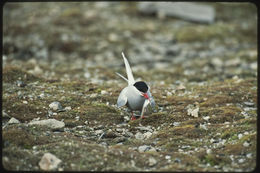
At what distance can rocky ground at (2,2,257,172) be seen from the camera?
7570mm

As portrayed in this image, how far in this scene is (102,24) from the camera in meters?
25.0

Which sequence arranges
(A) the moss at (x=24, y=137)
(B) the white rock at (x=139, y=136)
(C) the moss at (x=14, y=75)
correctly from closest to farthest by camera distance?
1. (A) the moss at (x=24, y=137)
2. (B) the white rock at (x=139, y=136)
3. (C) the moss at (x=14, y=75)

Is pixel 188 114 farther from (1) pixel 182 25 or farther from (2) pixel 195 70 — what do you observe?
(1) pixel 182 25

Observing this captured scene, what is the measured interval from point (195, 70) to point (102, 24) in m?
8.99

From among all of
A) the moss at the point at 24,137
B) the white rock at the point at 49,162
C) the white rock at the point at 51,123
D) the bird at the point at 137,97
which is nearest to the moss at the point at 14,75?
the white rock at the point at 51,123

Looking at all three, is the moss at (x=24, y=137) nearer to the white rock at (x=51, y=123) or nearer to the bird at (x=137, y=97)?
the white rock at (x=51, y=123)

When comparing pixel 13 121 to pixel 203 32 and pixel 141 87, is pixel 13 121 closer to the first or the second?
pixel 141 87

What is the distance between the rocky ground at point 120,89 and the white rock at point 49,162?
20mm

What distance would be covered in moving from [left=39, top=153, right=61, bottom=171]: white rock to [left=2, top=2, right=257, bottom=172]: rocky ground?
0.02 metres

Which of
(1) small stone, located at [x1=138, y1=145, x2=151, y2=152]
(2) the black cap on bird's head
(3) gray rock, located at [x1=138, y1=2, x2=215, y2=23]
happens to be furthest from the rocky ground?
(2) the black cap on bird's head

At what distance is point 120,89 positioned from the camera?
42.4ft

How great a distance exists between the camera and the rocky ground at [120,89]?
757 centimetres

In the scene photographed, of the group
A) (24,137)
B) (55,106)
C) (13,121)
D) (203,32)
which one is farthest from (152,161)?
(203,32)

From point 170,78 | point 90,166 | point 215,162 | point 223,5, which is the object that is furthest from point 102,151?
point 223,5
